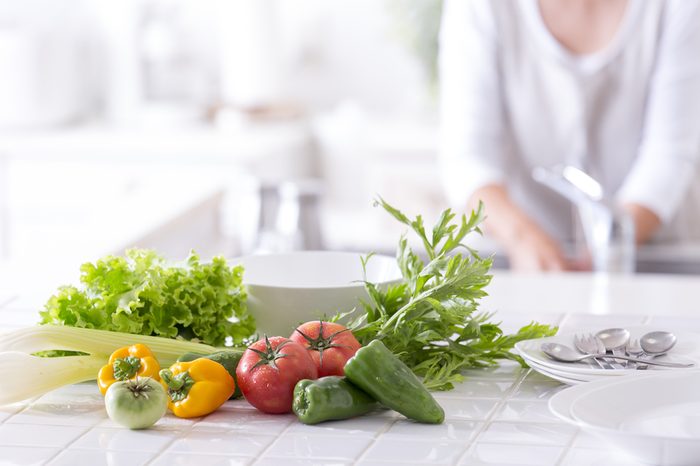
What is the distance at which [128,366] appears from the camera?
3.31 feet

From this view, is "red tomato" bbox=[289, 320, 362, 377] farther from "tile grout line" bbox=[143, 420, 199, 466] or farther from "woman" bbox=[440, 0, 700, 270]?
"woman" bbox=[440, 0, 700, 270]

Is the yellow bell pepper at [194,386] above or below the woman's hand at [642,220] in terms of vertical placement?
above

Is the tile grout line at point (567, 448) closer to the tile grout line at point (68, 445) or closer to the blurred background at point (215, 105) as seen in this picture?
the tile grout line at point (68, 445)

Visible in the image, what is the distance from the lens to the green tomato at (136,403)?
37.8 inches

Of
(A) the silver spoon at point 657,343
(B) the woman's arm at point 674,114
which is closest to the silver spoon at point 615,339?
(A) the silver spoon at point 657,343

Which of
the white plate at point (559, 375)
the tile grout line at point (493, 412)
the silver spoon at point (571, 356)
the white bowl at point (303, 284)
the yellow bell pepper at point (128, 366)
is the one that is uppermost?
the white bowl at point (303, 284)

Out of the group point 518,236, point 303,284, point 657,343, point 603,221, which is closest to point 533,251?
point 518,236

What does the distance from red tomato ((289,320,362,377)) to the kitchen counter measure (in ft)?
0.19

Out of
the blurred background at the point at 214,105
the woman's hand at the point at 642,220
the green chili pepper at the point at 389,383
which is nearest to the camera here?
the green chili pepper at the point at 389,383

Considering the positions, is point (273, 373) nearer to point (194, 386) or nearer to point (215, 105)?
point (194, 386)

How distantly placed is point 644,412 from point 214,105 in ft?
10.6

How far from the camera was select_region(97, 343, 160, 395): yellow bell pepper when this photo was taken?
1.01 m

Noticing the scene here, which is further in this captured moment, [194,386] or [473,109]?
[473,109]

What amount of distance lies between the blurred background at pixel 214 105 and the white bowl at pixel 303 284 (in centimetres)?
152
